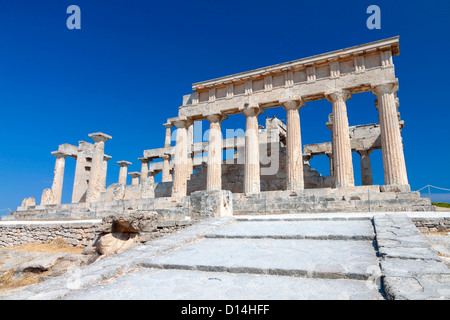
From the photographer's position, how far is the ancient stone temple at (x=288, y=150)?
12344 millimetres

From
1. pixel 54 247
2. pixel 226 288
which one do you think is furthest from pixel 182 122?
pixel 226 288

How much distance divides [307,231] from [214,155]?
511 inches

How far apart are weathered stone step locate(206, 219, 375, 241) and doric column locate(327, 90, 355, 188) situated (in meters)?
8.53

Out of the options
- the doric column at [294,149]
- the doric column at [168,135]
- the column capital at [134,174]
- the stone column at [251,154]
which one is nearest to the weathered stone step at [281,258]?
the doric column at [294,149]

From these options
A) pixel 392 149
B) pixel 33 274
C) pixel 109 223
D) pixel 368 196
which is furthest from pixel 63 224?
pixel 392 149

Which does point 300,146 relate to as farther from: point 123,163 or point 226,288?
point 123,163

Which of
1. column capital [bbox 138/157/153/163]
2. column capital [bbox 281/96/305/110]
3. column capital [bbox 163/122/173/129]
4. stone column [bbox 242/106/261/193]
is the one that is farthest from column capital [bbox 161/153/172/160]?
column capital [bbox 281/96/305/110]

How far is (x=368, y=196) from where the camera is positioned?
12.1 m

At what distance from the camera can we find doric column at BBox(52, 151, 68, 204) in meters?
27.9

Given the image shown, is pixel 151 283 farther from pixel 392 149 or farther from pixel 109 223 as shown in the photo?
pixel 392 149

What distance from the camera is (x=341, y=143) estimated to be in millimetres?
15000

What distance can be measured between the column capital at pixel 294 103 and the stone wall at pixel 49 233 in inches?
450

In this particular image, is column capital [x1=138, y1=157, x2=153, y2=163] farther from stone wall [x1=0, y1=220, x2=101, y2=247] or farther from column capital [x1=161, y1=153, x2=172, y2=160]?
stone wall [x1=0, y1=220, x2=101, y2=247]
